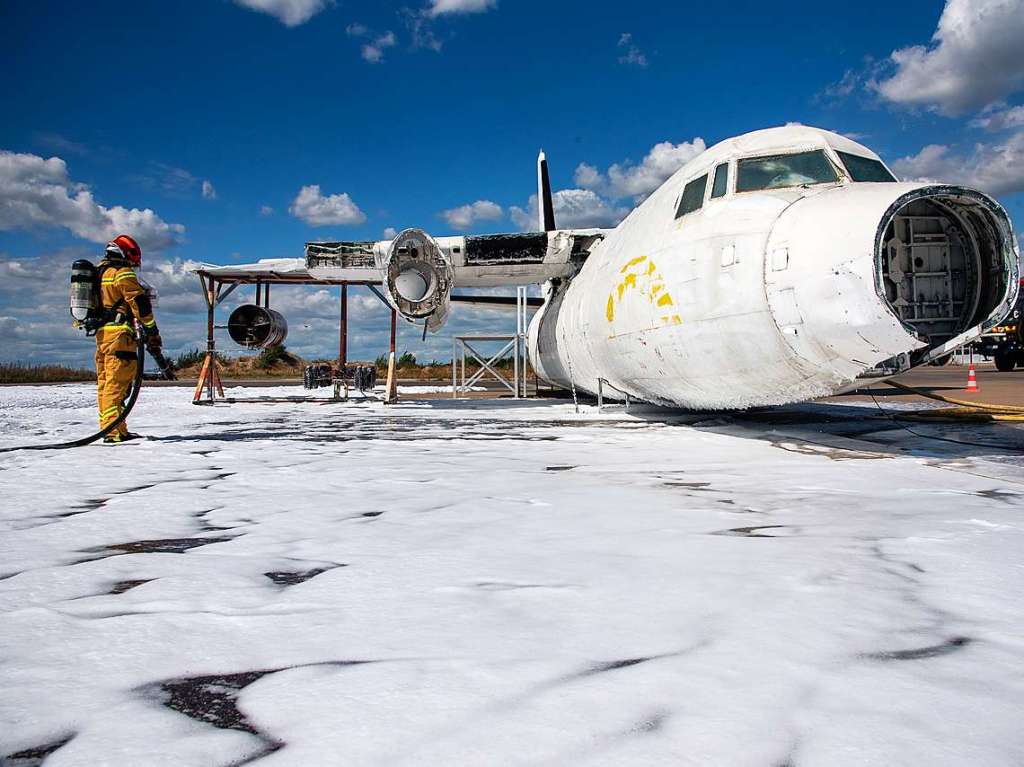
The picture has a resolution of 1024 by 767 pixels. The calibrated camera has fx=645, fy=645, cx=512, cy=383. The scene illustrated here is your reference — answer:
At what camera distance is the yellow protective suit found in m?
7.72

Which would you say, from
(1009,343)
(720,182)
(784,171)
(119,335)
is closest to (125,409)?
(119,335)

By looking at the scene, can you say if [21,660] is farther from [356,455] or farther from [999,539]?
[356,455]

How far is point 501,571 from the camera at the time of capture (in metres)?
2.57

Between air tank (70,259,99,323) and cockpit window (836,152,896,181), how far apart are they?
849 cm

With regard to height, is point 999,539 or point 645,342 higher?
point 645,342

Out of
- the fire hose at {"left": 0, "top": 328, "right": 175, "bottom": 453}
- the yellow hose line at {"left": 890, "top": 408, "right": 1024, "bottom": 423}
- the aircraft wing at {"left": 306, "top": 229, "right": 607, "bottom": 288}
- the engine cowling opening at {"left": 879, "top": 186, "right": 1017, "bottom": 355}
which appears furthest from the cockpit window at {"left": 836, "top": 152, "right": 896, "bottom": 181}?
the fire hose at {"left": 0, "top": 328, "right": 175, "bottom": 453}

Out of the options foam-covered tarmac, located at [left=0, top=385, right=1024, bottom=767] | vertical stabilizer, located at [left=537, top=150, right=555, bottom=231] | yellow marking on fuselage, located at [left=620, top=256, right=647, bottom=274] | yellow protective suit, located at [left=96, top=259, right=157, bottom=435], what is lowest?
foam-covered tarmac, located at [left=0, top=385, right=1024, bottom=767]

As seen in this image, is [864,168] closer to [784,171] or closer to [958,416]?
[784,171]

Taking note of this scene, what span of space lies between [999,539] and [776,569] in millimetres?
1230

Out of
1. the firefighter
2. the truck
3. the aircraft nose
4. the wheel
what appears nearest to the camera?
the aircraft nose

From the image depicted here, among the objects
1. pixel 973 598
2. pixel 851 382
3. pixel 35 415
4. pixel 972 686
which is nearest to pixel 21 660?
pixel 972 686

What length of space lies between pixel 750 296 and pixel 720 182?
158 cm

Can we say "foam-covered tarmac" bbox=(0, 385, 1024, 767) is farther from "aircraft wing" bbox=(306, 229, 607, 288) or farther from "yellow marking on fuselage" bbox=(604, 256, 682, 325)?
"aircraft wing" bbox=(306, 229, 607, 288)

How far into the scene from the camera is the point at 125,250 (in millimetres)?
8375
